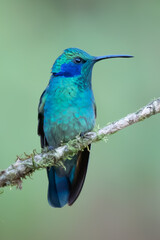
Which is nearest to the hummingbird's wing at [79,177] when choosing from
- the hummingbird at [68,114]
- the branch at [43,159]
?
the hummingbird at [68,114]

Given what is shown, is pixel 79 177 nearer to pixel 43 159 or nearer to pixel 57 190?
pixel 57 190

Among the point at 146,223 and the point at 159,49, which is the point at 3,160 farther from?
the point at 159,49

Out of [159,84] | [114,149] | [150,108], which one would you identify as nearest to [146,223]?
[114,149]

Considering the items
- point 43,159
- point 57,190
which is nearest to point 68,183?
point 57,190

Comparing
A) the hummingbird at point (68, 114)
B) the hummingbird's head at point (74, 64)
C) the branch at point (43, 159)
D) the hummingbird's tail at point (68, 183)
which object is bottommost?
the branch at point (43, 159)

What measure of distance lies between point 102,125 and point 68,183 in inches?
66.4

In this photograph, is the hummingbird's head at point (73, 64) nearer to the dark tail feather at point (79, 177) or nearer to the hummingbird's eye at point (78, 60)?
the hummingbird's eye at point (78, 60)

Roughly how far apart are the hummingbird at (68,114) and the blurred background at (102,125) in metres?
1.53

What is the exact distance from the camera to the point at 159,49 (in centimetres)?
678

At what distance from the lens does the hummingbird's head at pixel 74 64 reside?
3965mm

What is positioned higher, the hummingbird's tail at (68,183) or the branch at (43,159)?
the hummingbird's tail at (68,183)

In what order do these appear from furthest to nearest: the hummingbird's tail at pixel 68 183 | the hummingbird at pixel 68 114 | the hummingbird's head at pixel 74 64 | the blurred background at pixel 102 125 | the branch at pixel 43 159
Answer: the blurred background at pixel 102 125, the hummingbird's tail at pixel 68 183, the hummingbird's head at pixel 74 64, the hummingbird at pixel 68 114, the branch at pixel 43 159

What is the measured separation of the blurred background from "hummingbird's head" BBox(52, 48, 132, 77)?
1.92 meters

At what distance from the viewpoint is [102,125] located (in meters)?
5.78
